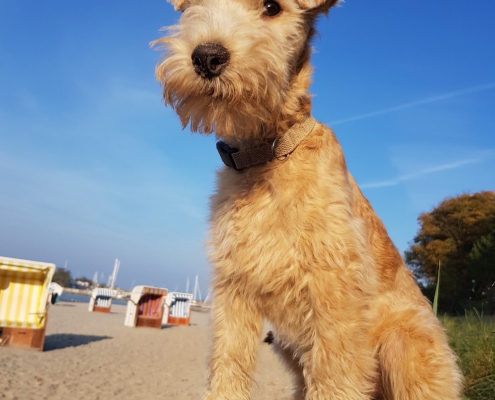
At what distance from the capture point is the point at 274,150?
2.88 metres

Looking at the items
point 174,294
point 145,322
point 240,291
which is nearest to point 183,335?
point 145,322

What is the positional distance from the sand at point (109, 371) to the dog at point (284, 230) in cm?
193

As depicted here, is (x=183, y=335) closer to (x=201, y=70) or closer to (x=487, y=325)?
(x=487, y=325)

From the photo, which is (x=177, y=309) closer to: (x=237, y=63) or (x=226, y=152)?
(x=226, y=152)

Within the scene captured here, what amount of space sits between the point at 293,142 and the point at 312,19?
3.15 ft

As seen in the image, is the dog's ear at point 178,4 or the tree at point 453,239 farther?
the tree at point 453,239

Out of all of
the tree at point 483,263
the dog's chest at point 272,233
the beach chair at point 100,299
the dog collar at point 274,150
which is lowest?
the dog's chest at point 272,233

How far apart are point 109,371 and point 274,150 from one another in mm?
9656

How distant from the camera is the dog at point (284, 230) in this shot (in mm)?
2570

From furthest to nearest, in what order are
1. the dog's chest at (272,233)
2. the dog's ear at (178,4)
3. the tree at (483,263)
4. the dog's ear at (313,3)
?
the tree at (483,263) → the dog's ear at (178,4) → the dog's ear at (313,3) → the dog's chest at (272,233)

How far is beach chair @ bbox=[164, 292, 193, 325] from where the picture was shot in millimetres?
27703

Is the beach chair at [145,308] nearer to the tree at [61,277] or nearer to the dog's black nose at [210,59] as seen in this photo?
the dog's black nose at [210,59]

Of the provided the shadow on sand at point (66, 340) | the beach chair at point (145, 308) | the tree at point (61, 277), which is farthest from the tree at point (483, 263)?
the tree at point (61, 277)

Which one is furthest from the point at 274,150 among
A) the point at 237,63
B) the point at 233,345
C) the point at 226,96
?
the point at 233,345
